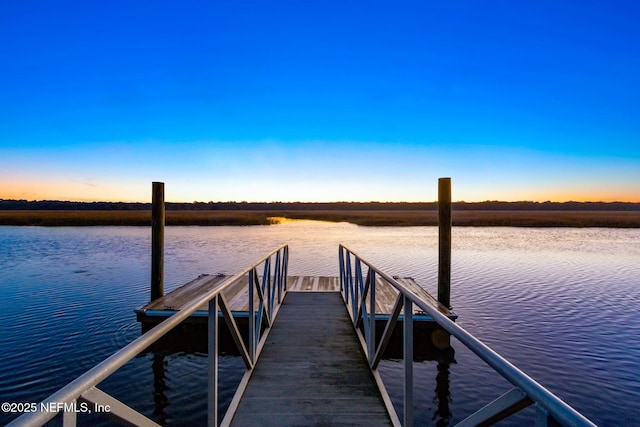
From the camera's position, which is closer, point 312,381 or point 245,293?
point 312,381

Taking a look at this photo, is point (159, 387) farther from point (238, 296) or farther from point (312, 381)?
point (312, 381)

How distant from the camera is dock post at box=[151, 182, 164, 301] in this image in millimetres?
9312

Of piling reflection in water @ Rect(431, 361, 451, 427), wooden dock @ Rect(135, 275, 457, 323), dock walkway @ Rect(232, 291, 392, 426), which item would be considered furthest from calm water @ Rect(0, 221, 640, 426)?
dock walkway @ Rect(232, 291, 392, 426)

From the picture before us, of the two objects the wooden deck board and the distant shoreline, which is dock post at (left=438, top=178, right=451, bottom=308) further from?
the distant shoreline

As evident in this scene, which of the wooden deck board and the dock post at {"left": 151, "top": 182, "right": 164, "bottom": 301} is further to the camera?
the dock post at {"left": 151, "top": 182, "right": 164, "bottom": 301}

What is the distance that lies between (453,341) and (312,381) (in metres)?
4.80

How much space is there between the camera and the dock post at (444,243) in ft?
29.4

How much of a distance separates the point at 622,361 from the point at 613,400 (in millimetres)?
1728

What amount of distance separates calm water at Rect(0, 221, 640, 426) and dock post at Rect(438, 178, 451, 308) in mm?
1121

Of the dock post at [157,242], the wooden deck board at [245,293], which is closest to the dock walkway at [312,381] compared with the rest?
the wooden deck board at [245,293]

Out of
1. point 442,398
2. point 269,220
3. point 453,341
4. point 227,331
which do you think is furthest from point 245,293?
point 269,220

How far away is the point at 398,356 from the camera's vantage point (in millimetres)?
7844

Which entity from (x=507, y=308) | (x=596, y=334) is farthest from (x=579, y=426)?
(x=507, y=308)

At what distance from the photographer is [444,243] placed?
29.8 ft
